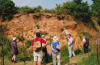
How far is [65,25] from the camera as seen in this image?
1205 cm

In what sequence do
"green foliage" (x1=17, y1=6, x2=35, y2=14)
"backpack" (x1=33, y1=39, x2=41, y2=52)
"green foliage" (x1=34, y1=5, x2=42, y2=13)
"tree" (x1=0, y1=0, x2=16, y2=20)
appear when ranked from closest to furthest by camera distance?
"backpack" (x1=33, y1=39, x2=41, y2=52) < "tree" (x1=0, y1=0, x2=16, y2=20) < "green foliage" (x1=17, y1=6, x2=35, y2=14) < "green foliage" (x1=34, y1=5, x2=42, y2=13)

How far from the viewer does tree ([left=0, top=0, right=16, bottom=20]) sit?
11.3 meters

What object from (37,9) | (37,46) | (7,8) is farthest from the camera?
(37,9)

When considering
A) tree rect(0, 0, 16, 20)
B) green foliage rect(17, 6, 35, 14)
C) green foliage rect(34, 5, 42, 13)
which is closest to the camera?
tree rect(0, 0, 16, 20)

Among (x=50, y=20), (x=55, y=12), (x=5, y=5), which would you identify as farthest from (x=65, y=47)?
(x=5, y=5)

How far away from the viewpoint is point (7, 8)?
1137cm

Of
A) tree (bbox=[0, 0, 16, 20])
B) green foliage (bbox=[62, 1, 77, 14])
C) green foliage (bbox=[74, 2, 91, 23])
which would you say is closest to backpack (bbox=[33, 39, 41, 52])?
tree (bbox=[0, 0, 16, 20])

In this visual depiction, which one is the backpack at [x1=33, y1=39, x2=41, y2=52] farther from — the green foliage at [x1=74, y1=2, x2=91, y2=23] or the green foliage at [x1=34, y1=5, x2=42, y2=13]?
the green foliage at [x1=74, y1=2, x2=91, y2=23]

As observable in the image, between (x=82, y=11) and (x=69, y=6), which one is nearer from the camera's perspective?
(x=69, y=6)

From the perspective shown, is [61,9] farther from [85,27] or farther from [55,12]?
[85,27]

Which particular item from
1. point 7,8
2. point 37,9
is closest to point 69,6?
point 37,9

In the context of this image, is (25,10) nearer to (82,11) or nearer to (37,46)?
(82,11)

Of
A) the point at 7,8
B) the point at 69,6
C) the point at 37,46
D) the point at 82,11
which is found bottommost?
the point at 37,46

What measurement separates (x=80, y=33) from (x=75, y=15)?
2.55 metres
